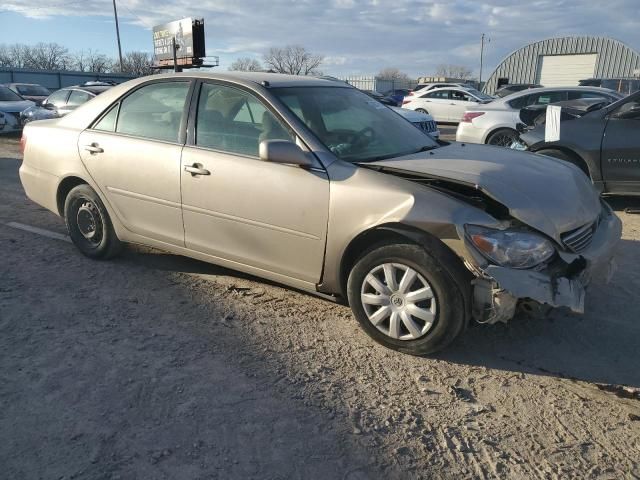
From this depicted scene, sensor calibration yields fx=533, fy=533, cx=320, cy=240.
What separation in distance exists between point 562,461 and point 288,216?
2021 millimetres

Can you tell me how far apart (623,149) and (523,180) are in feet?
12.6

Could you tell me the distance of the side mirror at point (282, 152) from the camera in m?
3.30

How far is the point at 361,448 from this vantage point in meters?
2.43

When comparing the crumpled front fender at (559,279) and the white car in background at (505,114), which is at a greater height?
the white car in background at (505,114)

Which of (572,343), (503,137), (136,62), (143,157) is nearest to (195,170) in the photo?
(143,157)

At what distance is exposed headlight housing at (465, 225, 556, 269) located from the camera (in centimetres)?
290

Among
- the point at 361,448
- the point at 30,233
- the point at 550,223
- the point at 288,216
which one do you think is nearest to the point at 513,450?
the point at 361,448

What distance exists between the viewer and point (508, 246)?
9.54 feet

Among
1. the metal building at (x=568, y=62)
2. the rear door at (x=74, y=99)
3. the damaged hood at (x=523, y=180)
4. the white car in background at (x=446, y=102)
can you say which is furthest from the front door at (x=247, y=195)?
the metal building at (x=568, y=62)

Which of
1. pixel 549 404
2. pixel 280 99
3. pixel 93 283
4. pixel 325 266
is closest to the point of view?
pixel 549 404

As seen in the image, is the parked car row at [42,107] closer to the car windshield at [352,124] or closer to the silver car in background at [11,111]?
the silver car in background at [11,111]

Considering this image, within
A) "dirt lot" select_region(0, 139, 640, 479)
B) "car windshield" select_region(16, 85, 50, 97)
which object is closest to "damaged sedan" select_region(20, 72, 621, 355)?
"dirt lot" select_region(0, 139, 640, 479)

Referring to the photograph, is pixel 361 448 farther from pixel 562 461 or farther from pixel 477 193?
pixel 477 193

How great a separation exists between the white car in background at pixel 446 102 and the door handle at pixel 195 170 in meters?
17.0
